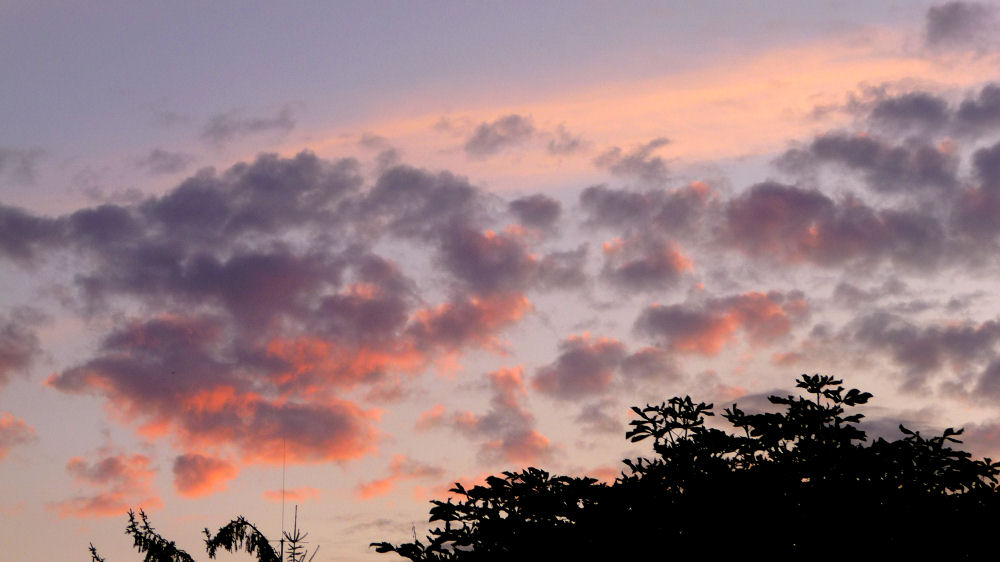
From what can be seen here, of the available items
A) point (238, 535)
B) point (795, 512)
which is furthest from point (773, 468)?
point (238, 535)

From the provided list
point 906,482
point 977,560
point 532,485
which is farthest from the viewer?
point 532,485

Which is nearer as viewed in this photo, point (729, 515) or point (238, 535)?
point (729, 515)

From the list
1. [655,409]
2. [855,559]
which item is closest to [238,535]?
[655,409]

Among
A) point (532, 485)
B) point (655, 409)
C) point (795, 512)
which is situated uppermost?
point (655, 409)

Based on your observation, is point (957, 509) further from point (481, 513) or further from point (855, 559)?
point (481, 513)

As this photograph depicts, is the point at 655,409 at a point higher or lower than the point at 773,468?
higher

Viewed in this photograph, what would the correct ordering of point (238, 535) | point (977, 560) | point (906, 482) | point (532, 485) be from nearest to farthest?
point (977, 560)
point (906, 482)
point (532, 485)
point (238, 535)

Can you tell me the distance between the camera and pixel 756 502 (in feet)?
55.2

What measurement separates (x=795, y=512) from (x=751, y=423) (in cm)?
254

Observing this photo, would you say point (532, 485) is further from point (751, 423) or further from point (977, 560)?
point (977, 560)

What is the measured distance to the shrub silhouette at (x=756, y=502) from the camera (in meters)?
16.5

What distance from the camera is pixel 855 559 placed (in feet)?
53.1

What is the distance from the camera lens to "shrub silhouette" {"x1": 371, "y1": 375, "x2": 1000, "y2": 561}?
54.0ft

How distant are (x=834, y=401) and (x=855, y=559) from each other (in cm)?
352
